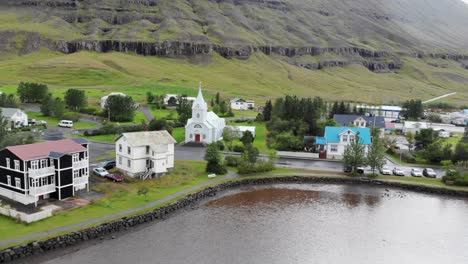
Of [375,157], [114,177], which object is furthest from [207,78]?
[114,177]

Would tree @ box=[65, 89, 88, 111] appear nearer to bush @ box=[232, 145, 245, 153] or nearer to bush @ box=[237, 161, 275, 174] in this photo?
bush @ box=[232, 145, 245, 153]

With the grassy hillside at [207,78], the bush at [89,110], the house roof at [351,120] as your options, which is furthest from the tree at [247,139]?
the grassy hillside at [207,78]

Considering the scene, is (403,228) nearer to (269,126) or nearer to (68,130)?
(269,126)

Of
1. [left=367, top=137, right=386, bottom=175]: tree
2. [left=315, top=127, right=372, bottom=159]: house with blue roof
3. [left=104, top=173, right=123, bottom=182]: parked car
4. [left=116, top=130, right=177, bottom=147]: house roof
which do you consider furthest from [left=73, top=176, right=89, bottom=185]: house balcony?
[left=367, top=137, right=386, bottom=175]: tree

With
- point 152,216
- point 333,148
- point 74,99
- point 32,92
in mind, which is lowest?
point 152,216

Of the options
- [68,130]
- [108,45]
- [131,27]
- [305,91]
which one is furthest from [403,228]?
[131,27]

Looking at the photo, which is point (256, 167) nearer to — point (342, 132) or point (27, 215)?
point (342, 132)
